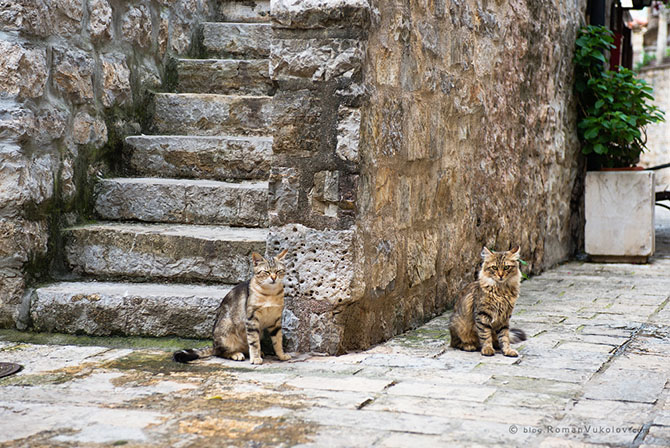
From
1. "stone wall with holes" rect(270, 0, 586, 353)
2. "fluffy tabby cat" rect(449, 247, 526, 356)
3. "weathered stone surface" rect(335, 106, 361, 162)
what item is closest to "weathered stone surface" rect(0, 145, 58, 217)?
"stone wall with holes" rect(270, 0, 586, 353)

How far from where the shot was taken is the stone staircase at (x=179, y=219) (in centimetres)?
423

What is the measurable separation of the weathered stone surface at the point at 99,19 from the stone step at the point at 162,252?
3.55ft

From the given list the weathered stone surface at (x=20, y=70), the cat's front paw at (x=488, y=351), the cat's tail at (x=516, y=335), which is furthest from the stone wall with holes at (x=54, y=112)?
the cat's tail at (x=516, y=335)

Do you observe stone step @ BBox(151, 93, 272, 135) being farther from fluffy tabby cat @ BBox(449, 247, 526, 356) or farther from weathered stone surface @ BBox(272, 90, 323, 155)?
fluffy tabby cat @ BBox(449, 247, 526, 356)

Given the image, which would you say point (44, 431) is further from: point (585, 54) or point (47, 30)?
point (585, 54)

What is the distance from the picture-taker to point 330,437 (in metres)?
2.70

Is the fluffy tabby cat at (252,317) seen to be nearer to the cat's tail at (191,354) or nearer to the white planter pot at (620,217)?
the cat's tail at (191,354)

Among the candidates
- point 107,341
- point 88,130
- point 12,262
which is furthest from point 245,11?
point 107,341

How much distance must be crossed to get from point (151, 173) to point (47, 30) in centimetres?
110

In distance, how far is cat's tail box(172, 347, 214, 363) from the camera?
12.3 ft

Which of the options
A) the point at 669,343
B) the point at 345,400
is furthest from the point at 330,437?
the point at 669,343

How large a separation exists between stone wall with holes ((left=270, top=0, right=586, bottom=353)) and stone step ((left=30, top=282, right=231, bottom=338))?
0.46 metres

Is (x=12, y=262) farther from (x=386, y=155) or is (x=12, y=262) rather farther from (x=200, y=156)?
(x=386, y=155)

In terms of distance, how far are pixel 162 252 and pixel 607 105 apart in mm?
4840
